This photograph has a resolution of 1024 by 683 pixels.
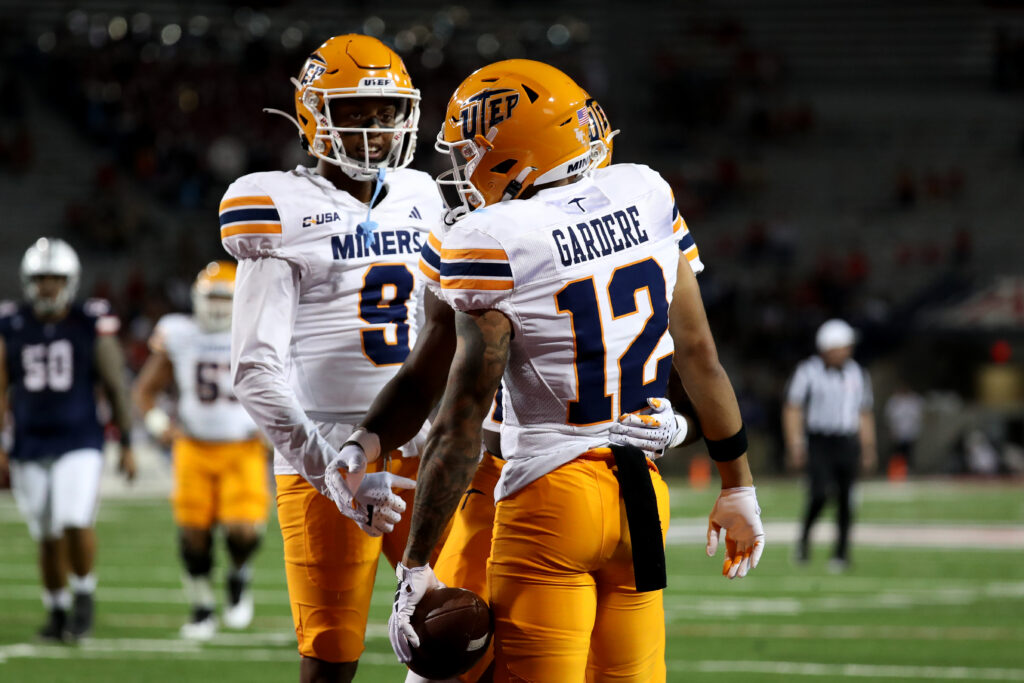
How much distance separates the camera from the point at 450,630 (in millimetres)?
3105

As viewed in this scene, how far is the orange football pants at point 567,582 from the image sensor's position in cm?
314

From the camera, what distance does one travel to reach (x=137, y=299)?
20.5 m

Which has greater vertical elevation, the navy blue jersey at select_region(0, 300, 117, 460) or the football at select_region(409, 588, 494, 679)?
the football at select_region(409, 588, 494, 679)

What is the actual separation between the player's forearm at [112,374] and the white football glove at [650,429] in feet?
16.9

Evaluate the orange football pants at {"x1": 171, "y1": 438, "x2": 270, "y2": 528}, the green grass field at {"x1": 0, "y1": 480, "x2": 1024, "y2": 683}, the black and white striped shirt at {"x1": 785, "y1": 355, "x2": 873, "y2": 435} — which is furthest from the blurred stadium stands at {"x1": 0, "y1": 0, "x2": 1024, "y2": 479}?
the orange football pants at {"x1": 171, "y1": 438, "x2": 270, "y2": 528}

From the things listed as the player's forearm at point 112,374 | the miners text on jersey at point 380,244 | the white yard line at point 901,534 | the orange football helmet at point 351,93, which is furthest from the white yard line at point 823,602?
the orange football helmet at point 351,93

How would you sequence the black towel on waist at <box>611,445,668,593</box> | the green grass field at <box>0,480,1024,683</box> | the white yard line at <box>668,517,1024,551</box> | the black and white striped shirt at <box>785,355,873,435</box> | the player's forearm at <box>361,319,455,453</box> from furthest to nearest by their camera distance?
the white yard line at <box>668,517,1024,551</box>
the black and white striped shirt at <box>785,355,873,435</box>
the green grass field at <box>0,480,1024,683</box>
the player's forearm at <box>361,319,455,453</box>
the black towel on waist at <box>611,445,668,593</box>

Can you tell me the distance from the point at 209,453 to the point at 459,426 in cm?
574

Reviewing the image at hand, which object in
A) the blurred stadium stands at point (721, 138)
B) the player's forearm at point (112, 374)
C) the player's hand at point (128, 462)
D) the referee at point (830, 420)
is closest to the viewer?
the player's forearm at point (112, 374)

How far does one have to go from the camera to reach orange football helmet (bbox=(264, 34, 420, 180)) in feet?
14.0

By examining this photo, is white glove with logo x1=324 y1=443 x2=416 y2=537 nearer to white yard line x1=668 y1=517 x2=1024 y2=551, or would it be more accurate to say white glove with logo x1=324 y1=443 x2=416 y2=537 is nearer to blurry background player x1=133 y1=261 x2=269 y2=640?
blurry background player x1=133 y1=261 x2=269 y2=640

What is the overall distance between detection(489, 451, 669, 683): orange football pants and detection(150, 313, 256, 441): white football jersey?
5669 mm

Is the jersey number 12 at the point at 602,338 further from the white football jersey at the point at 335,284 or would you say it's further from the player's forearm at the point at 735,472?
the white football jersey at the point at 335,284

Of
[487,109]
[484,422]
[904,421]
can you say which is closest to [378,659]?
[484,422]
